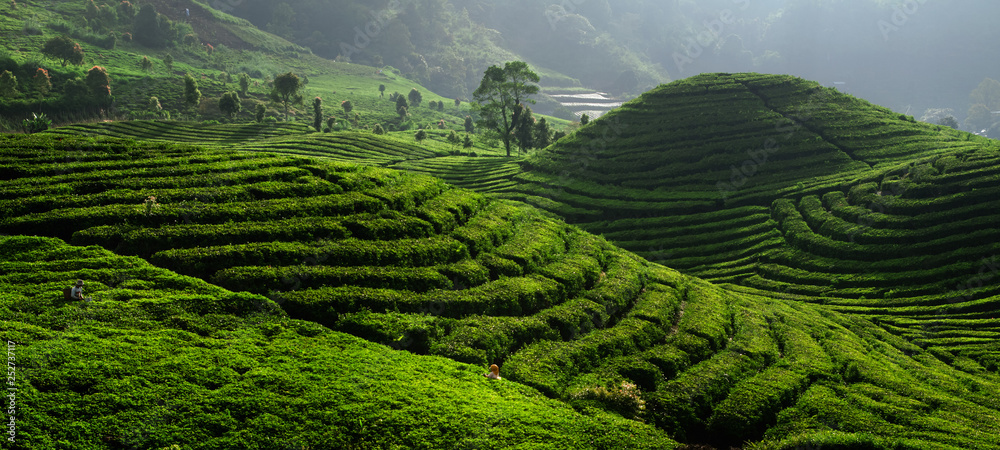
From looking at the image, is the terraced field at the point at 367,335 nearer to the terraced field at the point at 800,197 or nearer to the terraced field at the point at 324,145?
the terraced field at the point at 800,197

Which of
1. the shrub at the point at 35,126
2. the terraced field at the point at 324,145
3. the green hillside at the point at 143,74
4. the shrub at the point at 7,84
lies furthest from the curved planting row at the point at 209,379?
the shrub at the point at 7,84

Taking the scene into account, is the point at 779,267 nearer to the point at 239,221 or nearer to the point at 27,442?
the point at 239,221

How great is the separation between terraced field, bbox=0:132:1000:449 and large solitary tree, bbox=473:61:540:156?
2435 inches

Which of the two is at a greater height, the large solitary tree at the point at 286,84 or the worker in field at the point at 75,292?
the large solitary tree at the point at 286,84

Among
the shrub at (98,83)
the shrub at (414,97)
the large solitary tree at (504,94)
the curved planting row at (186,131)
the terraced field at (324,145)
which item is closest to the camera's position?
the terraced field at (324,145)

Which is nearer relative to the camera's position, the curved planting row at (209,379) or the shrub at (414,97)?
the curved planting row at (209,379)

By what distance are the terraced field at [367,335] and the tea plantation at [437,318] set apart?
3.7 inches

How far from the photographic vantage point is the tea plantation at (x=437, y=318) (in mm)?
13312

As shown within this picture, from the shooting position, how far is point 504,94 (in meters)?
90.2

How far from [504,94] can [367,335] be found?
255 feet

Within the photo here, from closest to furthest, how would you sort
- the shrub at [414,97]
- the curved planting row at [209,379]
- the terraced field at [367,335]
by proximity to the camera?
the curved planting row at [209,379], the terraced field at [367,335], the shrub at [414,97]

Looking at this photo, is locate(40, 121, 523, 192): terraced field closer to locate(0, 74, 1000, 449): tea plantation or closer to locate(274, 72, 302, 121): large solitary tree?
locate(274, 72, 302, 121): large solitary tree

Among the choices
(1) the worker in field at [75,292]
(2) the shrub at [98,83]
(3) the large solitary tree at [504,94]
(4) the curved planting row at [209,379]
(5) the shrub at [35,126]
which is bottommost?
(5) the shrub at [35,126]

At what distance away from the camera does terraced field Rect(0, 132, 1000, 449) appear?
13141 millimetres
